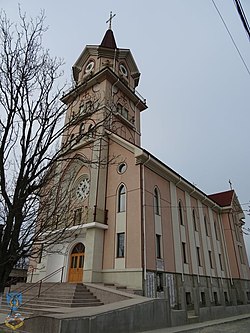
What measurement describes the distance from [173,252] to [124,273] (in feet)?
14.1

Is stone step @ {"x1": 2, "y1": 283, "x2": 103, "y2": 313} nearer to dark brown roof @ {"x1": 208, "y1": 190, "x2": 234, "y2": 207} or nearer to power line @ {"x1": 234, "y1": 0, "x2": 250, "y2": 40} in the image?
power line @ {"x1": 234, "y1": 0, "x2": 250, "y2": 40}

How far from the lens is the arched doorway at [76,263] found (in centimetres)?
1582

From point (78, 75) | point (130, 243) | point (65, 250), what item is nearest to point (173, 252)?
point (130, 243)

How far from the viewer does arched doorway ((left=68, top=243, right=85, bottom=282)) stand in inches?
623

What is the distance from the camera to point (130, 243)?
1448 centimetres

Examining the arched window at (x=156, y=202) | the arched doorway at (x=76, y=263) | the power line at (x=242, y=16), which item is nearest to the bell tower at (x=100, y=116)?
the arched doorway at (x=76, y=263)

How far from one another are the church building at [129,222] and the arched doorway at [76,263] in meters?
0.06

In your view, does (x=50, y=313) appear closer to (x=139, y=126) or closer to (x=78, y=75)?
(x=139, y=126)

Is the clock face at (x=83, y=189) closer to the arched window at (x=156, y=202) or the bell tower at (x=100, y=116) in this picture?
the bell tower at (x=100, y=116)

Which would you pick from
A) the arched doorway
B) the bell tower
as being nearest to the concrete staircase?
the bell tower

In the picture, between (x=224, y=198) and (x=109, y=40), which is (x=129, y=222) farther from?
(x=109, y=40)

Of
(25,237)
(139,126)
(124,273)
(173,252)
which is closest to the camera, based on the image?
(25,237)

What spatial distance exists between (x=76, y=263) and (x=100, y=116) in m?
10.3

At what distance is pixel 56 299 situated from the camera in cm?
1166
